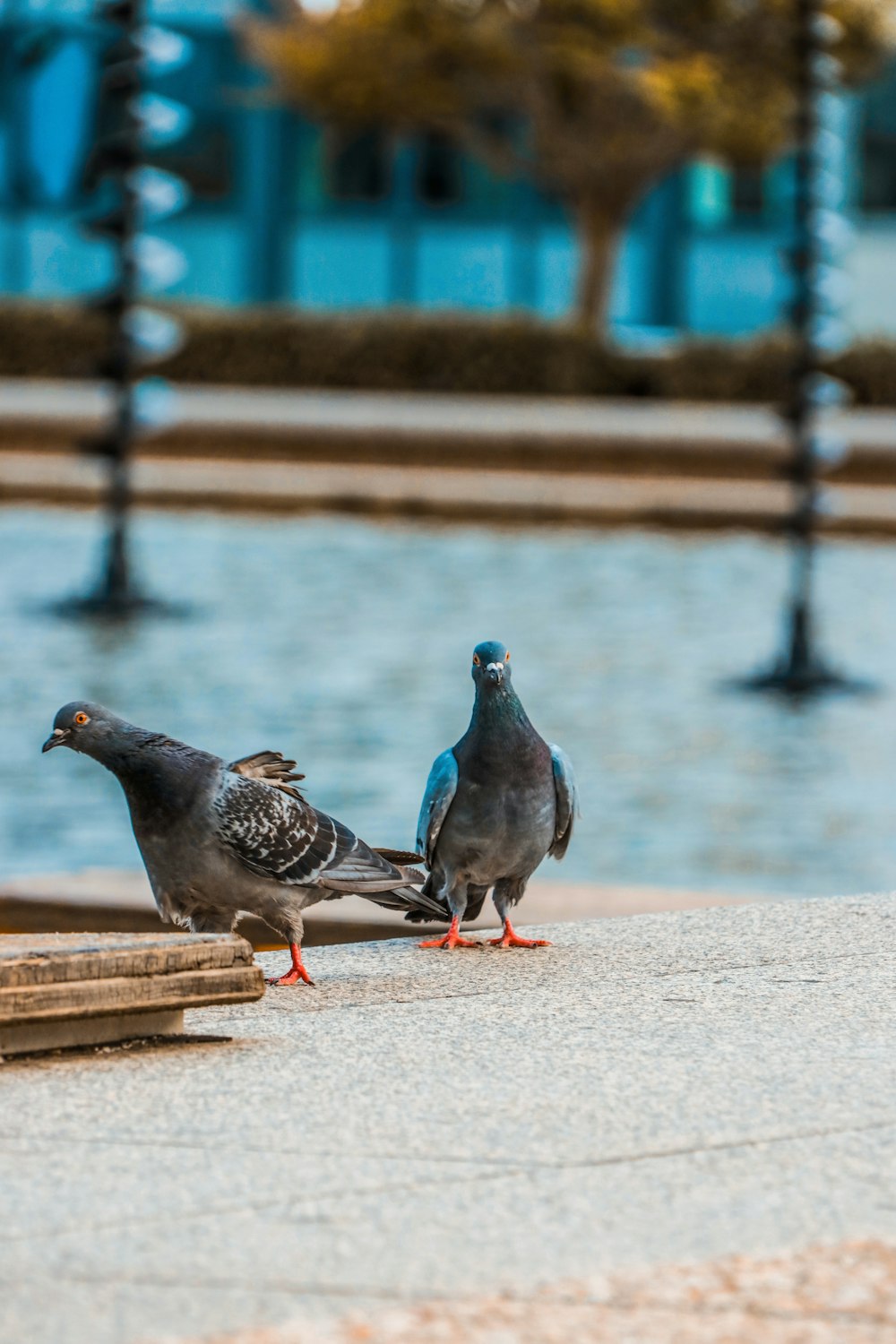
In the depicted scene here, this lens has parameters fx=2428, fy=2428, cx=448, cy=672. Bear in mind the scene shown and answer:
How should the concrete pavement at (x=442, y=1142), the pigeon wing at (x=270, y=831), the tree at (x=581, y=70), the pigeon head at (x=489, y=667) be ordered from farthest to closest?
the tree at (x=581, y=70) < the pigeon head at (x=489, y=667) < the pigeon wing at (x=270, y=831) < the concrete pavement at (x=442, y=1142)

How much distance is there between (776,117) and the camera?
27.6 metres

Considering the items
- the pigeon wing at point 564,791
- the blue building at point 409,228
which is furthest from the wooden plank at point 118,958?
Result: the blue building at point 409,228

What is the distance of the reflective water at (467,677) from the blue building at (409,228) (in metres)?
→ 14.2

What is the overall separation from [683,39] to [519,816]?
941 inches

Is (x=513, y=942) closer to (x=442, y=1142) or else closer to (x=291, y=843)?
(x=291, y=843)

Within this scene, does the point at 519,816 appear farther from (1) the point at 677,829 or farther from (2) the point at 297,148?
(2) the point at 297,148

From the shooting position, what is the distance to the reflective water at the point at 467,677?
29.0 feet

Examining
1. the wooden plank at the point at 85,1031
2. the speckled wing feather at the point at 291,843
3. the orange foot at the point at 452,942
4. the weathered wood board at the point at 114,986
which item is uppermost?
the speckled wing feather at the point at 291,843

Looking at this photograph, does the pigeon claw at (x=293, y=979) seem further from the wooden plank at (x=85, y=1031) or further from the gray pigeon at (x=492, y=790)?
the wooden plank at (x=85, y=1031)

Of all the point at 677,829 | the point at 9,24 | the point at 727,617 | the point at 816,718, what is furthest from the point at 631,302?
the point at 677,829

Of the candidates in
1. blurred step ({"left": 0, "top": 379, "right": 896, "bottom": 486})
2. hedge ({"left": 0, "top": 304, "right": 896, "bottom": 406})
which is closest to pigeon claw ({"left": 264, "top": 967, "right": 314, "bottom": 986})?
blurred step ({"left": 0, "top": 379, "right": 896, "bottom": 486})

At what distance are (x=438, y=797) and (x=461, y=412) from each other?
19.5 metres

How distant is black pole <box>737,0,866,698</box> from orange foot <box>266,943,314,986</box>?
24.3 ft

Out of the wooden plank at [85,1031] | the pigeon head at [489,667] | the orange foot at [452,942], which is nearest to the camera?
the wooden plank at [85,1031]
